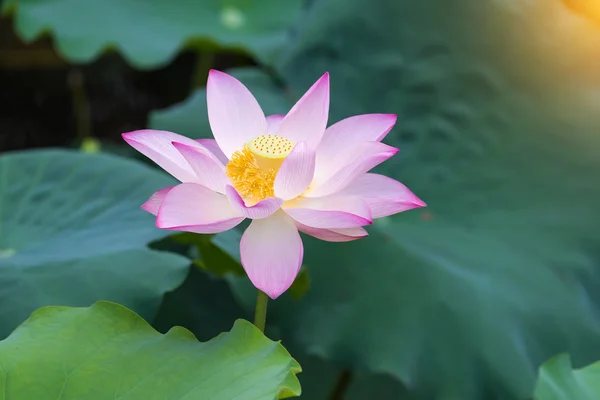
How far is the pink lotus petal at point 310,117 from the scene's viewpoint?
2.14ft

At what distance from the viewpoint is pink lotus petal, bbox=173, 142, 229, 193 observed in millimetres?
549

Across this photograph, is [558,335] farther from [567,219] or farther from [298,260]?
[298,260]

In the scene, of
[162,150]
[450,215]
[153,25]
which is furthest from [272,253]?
[153,25]

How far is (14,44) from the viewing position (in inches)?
102

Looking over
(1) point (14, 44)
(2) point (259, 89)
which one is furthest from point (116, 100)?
(2) point (259, 89)

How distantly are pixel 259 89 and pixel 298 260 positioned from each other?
0.84 meters

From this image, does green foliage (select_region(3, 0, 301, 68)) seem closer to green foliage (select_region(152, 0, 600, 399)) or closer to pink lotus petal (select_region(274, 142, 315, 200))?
green foliage (select_region(152, 0, 600, 399))

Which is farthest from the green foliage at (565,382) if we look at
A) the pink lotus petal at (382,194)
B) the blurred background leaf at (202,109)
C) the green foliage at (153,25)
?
the green foliage at (153,25)

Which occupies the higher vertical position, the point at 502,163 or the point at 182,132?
the point at 502,163

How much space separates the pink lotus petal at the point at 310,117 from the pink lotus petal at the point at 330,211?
0.24 feet

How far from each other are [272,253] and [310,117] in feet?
0.54

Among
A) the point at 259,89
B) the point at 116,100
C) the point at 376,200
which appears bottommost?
the point at 116,100

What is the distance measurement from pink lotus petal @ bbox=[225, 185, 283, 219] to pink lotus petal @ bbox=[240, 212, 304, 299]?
16 millimetres

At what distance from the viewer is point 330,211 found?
548 mm
